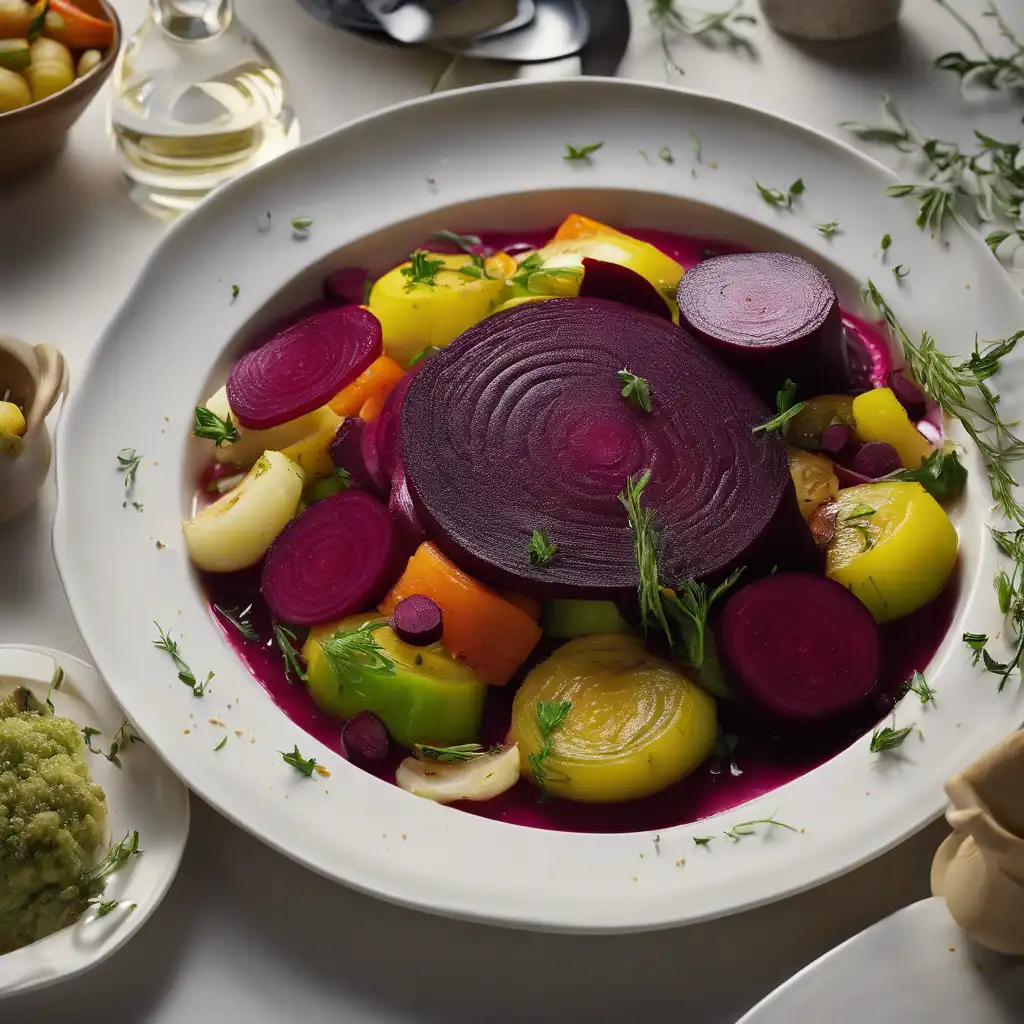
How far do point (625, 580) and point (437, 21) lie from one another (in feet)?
5.32

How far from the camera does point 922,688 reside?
5.90ft

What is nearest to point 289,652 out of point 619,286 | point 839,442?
point 619,286

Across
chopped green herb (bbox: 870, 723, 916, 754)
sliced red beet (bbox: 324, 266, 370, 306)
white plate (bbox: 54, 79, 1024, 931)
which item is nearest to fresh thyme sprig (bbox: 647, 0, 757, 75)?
white plate (bbox: 54, 79, 1024, 931)

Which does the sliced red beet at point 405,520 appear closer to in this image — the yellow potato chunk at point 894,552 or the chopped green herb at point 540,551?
the chopped green herb at point 540,551

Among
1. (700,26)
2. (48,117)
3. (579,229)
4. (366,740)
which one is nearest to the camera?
(366,740)

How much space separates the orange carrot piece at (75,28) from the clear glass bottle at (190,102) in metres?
0.09

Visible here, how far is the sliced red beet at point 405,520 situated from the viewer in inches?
79.7

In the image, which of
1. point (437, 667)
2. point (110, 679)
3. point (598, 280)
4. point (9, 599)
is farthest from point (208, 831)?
point (598, 280)

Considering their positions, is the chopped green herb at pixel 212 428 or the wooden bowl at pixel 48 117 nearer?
the chopped green herb at pixel 212 428

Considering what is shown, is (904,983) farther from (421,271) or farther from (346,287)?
(346,287)

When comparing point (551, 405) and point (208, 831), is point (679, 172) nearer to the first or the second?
point (551, 405)

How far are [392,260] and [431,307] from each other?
0.32 meters

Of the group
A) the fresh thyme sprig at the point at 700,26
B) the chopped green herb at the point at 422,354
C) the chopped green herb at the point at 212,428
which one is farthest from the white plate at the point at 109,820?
the fresh thyme sprig at the point at 700,26

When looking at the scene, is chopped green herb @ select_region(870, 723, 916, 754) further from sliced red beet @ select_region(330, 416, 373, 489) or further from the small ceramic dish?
the small ceramic dish
